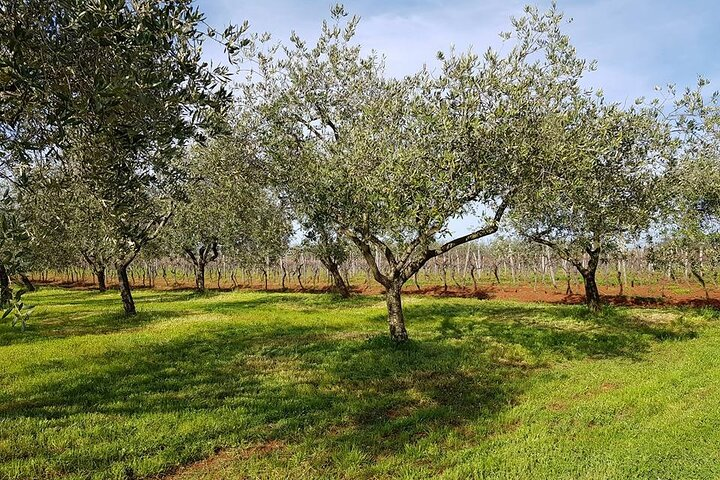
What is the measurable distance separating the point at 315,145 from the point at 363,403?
468 inches

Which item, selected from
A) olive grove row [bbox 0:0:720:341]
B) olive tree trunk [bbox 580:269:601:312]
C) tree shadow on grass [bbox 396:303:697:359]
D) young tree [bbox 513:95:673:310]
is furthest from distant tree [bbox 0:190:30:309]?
olive tree trunk [bbox 580:269:601:312]

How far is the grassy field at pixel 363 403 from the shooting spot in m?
8.87

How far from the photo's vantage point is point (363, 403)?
41.1ft

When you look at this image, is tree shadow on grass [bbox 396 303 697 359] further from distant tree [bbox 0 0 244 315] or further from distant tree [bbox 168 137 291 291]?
distant tree [bbox 0 0 244 315]

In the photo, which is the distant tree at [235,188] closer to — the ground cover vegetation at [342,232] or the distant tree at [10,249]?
the ground cover vegetation at [342,232]

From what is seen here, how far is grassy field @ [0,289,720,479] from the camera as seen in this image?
8.87 meters

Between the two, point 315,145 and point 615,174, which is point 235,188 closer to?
point 315,145

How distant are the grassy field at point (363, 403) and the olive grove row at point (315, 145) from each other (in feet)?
13.0

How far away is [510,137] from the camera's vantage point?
1533 cm

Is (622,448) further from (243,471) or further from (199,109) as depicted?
(199,109)

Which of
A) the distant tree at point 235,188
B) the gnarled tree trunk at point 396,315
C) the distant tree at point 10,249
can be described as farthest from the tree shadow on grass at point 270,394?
the distant tree at point 235,188

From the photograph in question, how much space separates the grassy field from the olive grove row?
3960 mm

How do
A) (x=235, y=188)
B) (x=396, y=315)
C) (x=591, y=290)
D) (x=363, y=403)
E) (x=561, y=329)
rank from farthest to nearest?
(x=591, y=290), (x=561, y=329), (x=235, y=188), (x=396, y=315), (x=363, y=403)

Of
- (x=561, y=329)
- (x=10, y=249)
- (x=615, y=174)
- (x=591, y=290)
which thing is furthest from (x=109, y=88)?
(x=591, y=290)
